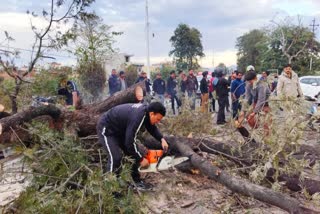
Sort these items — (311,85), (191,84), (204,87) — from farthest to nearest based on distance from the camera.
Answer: (311,85) → (191,84) → (204,87)

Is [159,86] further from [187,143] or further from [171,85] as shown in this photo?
[187,143]

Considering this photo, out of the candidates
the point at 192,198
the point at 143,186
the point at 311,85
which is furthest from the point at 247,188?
the point at 311,85

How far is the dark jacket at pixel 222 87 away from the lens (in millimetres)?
8648

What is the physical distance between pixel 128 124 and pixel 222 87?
5.24 metres

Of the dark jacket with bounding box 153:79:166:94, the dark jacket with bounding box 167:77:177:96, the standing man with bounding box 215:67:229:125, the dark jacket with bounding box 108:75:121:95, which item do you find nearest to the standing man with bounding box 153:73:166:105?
the dark jacket with bounding box 153:79:166:94

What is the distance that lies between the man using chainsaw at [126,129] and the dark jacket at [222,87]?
15.8 feet

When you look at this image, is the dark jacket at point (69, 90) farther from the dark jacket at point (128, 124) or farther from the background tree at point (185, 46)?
the background tree at point (185, 46)

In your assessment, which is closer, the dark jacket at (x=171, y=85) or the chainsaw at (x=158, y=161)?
the chainsaw at (x=158, y=161)

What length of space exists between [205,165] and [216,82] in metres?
5.00

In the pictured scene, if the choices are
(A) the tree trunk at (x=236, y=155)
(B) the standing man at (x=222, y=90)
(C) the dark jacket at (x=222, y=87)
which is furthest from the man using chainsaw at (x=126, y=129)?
(C) the dark jacket at (x=222, y=87)

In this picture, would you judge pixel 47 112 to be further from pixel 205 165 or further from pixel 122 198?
pixel 205 165

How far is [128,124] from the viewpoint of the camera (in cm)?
378

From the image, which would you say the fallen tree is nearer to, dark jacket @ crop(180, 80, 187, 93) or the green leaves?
the green leaves

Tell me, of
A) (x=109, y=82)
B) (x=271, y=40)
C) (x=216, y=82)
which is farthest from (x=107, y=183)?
(x=271, y=40)
